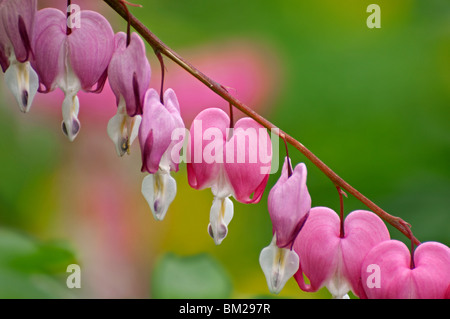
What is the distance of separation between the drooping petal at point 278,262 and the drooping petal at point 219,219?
6 cm

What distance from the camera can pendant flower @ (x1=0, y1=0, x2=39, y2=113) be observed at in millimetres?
621

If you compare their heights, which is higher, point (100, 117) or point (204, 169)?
point (100, 117)

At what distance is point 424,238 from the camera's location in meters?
1.76

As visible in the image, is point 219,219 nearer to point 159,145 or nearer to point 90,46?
point 159,145

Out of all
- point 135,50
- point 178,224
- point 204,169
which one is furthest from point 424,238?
point 135,50

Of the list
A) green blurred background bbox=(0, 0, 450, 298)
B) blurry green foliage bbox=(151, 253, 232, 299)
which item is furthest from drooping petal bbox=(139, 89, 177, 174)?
green blurred background bbox=(0, 0, 450, 298)

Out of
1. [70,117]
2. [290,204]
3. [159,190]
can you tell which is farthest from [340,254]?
[70,117]

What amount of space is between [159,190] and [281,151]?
5.10ft

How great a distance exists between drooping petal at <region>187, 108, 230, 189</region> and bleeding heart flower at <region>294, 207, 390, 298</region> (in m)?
0.13

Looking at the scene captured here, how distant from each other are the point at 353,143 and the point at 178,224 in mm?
724

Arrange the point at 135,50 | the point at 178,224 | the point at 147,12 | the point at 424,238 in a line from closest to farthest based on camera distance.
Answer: the point at 135,50, the point at 424,238, the point at 178,224, the point at 147,12

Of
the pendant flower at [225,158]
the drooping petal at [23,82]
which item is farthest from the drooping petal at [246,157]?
the drooping petal at [23,82]

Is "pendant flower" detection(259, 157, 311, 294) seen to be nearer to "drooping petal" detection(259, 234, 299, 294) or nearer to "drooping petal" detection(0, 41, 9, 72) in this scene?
"drooping petal" detection(259, 234, 299, 294)

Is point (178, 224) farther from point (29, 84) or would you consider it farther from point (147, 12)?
point (29, 84)
